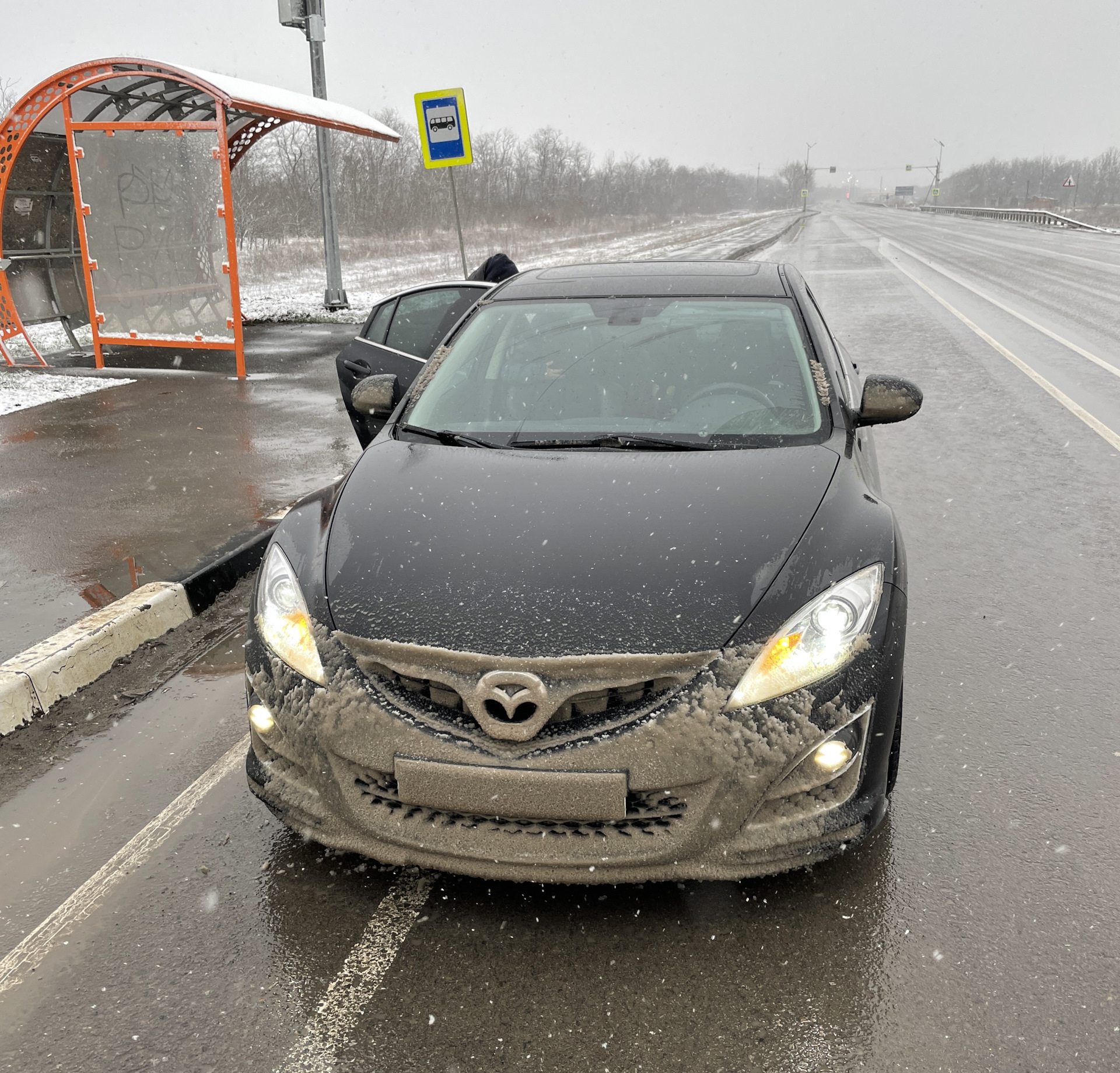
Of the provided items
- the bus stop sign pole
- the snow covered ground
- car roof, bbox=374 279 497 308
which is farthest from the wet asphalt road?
the snow covered ground

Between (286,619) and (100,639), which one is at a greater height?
(286,619)

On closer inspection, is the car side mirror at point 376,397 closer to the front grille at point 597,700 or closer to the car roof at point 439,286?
the front grille at point 597,700

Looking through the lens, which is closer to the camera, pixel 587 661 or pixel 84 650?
pixel 587 661

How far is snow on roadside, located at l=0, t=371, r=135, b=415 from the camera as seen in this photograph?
31.2 feet

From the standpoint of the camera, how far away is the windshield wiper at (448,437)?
343 cm

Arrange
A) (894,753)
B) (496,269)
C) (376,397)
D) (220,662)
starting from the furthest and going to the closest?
(496,269) → (220,662) → (376,397) → (894,753)

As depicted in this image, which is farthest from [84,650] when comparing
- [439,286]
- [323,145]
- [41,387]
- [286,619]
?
[323,145]

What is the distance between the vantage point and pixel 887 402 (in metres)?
3.51

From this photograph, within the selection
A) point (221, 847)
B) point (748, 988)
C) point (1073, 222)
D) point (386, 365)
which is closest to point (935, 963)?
point (748, 988)

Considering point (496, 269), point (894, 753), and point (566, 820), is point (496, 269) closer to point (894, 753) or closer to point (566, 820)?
point (894, 753)

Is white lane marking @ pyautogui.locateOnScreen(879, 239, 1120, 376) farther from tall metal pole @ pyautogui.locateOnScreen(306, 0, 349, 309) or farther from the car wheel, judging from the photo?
tall metal pole @ pyautogui.locateOnScreen(306, 0, 349, 309)

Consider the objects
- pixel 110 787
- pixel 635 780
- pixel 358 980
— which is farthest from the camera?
pixel 110 787

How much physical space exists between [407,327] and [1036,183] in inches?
6001

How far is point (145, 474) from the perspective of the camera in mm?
6984
